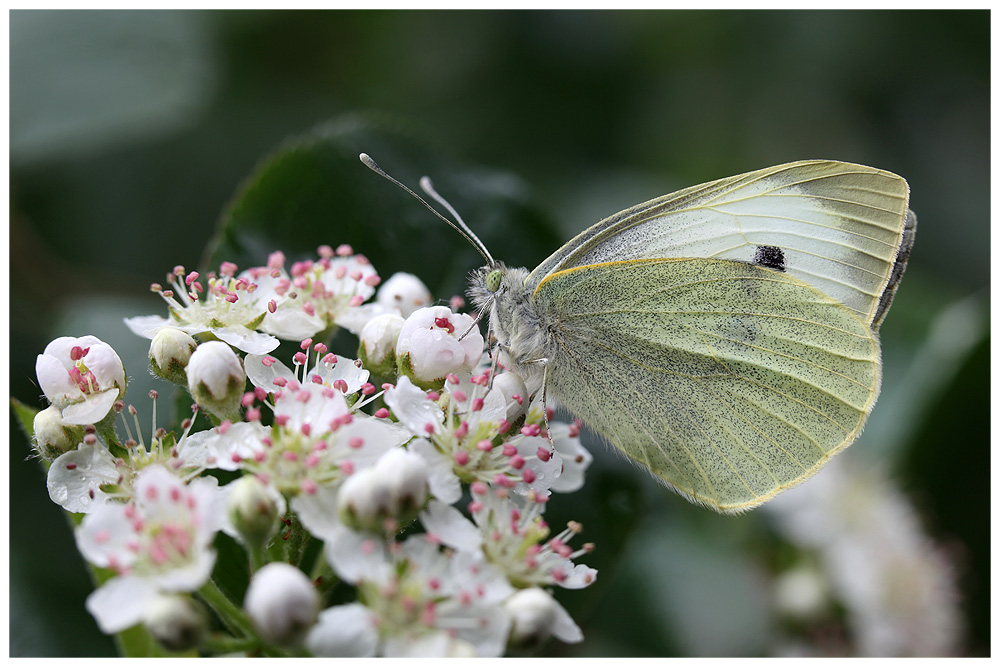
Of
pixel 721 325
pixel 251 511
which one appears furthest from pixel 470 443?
pixel 721 325

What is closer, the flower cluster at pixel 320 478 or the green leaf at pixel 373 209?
the flower cluster at pixel 320 478

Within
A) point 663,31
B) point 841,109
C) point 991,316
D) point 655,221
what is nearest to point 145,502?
point 655,221

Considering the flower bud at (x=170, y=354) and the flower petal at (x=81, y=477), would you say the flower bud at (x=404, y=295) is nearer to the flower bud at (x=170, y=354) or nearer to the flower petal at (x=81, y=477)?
the flower bud at (x=170, y=354)

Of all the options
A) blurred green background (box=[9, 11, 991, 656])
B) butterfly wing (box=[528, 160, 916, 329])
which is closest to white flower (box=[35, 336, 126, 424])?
blurred green background (box=[9, 11, 991, 656])

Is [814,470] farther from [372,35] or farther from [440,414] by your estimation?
[372,35]

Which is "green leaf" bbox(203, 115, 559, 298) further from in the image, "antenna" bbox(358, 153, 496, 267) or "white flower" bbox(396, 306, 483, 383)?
"white flower" bbox(396, 306, 483, 383)

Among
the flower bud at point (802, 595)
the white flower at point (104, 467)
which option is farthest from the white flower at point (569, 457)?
the flower bud at point (802, 595)
